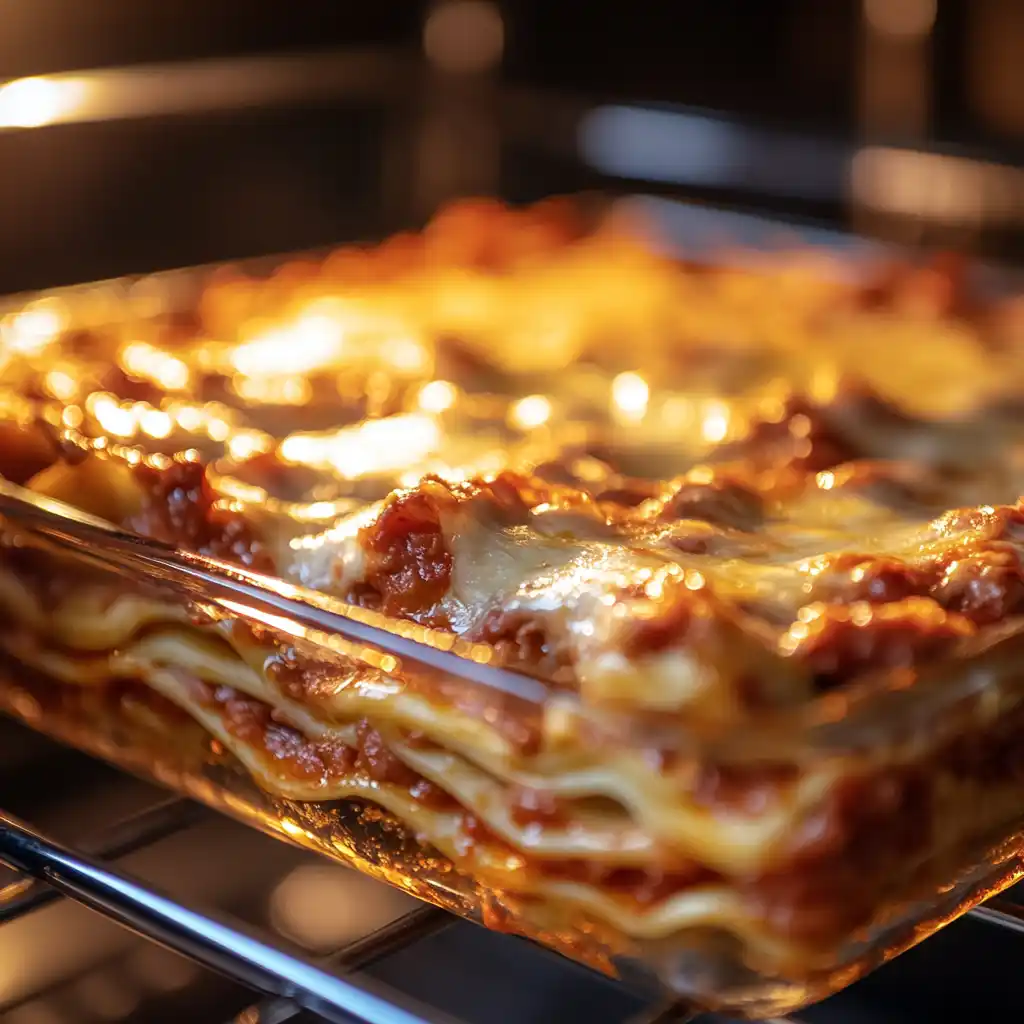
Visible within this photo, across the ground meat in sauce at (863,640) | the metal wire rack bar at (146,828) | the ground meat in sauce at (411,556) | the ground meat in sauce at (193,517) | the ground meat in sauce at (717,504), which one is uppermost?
the ground meat in sauce at (717,504)

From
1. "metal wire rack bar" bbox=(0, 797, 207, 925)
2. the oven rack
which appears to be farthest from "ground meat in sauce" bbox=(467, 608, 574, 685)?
"metal wire rack bar" bbox=(0, 797, 207, 925)

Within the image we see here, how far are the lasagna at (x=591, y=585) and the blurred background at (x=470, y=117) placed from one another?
1.13 feet

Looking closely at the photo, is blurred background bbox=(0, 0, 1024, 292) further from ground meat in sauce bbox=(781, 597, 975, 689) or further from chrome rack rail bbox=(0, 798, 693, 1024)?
ground meat in sauce bbox=(781, 597, 975, 689)

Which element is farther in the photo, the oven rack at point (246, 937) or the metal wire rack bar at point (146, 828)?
the metal wire rack bar at point (146, 828)

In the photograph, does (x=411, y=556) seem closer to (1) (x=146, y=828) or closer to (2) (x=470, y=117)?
(1) (x=146, y=828)

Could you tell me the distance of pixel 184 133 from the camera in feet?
5.61

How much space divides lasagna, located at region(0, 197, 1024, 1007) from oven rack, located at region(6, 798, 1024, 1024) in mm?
75

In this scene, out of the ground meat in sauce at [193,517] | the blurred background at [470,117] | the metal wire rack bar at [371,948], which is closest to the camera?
the metal wire rack bar at [371,948]

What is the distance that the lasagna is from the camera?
605 mm

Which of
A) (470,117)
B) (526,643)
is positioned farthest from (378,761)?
(470,117)

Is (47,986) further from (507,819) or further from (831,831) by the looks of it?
(831,831)

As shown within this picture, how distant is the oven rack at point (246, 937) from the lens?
0.68m

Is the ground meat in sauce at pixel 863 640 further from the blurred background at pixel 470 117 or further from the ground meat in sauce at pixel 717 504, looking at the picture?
the blurred background at pixel 470 117

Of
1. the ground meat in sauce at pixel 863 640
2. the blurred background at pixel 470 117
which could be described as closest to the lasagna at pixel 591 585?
the ground meat in sauce at pixel 863 640
